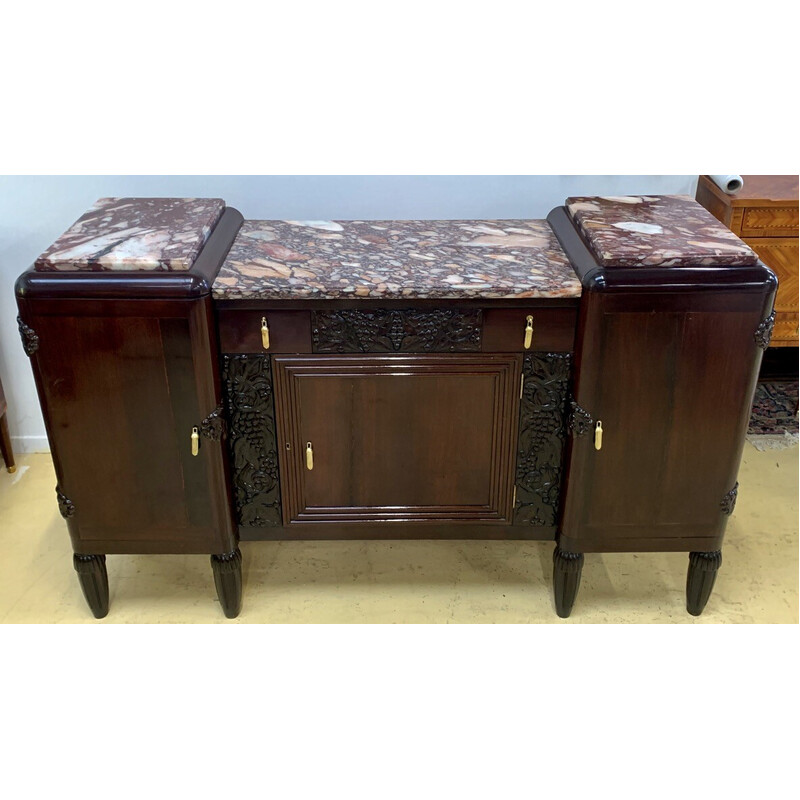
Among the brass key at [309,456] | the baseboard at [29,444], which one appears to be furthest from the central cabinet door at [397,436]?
the baseboard at [29,444]

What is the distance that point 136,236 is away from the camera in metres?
1.88

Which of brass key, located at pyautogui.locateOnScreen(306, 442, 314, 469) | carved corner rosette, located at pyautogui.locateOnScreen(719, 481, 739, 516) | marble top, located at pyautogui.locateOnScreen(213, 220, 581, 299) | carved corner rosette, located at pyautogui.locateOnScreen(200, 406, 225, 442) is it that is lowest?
carved corner rosette, located at pyautogui.locateOnScreen(719, 481, 739, 516)

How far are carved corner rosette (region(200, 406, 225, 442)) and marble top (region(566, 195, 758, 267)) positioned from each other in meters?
0.83

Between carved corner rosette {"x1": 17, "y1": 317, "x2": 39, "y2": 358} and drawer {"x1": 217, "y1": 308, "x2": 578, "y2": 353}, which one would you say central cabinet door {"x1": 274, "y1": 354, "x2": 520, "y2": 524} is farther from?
carved corner rosette {"x1": 17, "y1": 317, "x2": 39, "y2": 358}

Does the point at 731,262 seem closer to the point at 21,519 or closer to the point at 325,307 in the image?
the point at 325,307

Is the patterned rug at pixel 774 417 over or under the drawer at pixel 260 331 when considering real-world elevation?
under

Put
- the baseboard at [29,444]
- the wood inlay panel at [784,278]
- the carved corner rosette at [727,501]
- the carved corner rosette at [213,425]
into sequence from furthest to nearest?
the baseboard at [29,444] → the wood inlay panel at [784,278] → the carved corner rosette at [727,501] → the carved corner rosette at [213,425]

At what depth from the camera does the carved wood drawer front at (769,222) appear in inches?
94.4

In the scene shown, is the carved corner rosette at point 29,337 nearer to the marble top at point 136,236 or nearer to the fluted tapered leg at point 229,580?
the marble top at point 136,236

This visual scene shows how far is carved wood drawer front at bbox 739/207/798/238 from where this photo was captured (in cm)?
240

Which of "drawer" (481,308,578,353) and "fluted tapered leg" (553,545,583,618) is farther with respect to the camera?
"fluted tapered leg" (553,545,583,618)

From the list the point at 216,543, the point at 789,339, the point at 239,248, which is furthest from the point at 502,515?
the point at 789,339

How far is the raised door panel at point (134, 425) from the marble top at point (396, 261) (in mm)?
170

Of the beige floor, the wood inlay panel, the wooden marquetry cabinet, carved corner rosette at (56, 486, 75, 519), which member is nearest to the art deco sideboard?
carved corner rosette at (56, 486, 75, 519)
